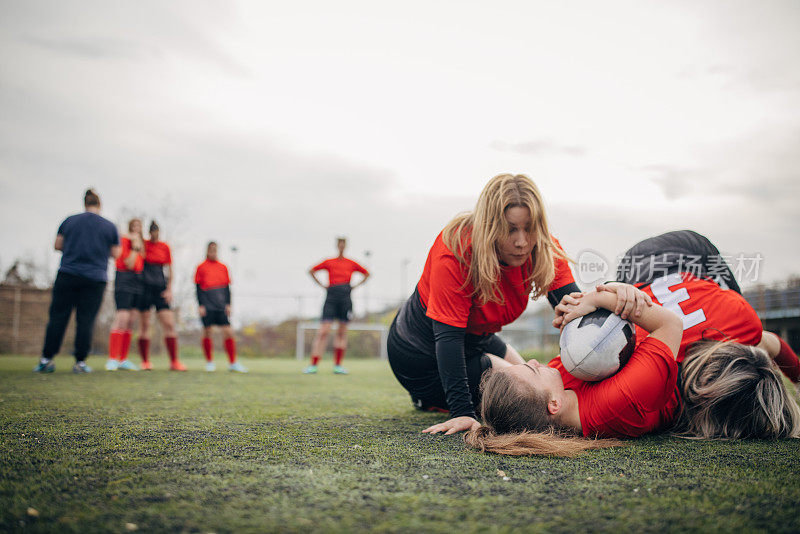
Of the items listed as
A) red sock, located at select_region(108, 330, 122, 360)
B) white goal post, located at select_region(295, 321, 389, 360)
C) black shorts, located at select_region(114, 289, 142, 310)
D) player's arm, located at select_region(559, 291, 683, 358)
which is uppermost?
player's arm, located at select_region(559, 291, 683, 358)

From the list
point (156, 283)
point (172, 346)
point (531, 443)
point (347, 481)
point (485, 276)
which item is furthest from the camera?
point (172, 346)

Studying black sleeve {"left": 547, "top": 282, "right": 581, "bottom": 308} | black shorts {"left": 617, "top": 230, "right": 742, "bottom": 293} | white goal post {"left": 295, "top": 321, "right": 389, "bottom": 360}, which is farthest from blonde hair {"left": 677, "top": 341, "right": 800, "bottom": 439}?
white goal post {"left": 295, "top": 321, "right": 389, "bottom": 360}

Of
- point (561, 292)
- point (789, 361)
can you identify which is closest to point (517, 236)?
point (561, 292)

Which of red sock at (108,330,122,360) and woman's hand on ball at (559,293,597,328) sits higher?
woman's hand on ball at (559,293,597,328)

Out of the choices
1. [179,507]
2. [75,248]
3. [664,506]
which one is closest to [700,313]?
[664,506]

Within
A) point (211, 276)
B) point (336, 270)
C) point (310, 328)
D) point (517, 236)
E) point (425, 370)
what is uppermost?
point (336, 270)

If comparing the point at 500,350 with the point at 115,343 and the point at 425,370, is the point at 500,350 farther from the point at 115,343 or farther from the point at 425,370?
the point at 115,343

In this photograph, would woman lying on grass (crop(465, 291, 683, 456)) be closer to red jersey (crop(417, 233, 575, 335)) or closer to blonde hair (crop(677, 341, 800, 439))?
blonde hair (crop(677, 341, 800, 439))

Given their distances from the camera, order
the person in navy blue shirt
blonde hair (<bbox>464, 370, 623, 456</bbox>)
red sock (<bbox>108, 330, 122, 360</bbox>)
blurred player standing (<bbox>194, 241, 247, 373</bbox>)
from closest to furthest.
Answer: blonde hair (<bbox>464, 370, 623, 456</bbox>)
the person in navy blue shirt
red sock (<bbox>108, 330, 122, 360</bbox>)
blurred player standing (<bbox>194, 241, 247, 373</bbox>)

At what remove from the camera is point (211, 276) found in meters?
7.77

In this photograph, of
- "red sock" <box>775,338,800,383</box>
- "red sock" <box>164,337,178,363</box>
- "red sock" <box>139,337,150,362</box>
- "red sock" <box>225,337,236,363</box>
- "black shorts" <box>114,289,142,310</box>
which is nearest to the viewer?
"red sock" <box>775,338,800,383</box>

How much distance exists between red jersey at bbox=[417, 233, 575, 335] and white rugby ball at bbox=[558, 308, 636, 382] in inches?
16.6

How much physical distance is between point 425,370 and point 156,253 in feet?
18.0

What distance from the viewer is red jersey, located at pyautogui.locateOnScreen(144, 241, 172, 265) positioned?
7.16 m
